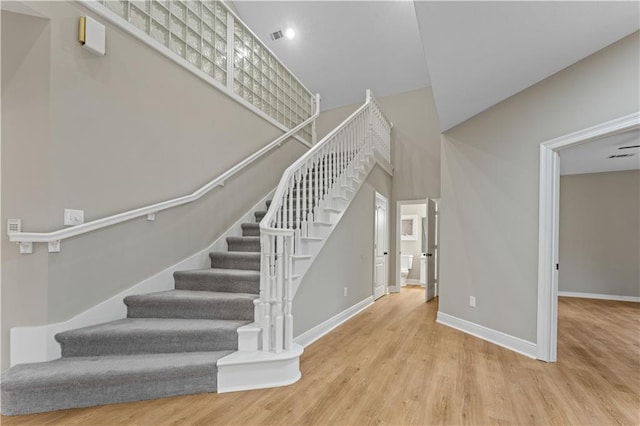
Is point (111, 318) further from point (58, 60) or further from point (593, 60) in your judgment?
point (593, 60)

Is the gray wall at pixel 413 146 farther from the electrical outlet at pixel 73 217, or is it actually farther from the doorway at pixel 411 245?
the electrical outlet at pixel 73 217

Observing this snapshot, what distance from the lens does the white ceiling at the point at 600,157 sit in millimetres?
3859

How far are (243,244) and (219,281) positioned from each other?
28.8 inches

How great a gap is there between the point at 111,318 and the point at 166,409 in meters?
0.97

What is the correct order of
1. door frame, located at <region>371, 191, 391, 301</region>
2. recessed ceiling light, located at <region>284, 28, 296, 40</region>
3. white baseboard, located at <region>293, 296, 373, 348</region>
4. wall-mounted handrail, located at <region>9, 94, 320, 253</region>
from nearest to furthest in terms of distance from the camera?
1. wall-mounted handrail, located at <region>9, 94, 320, 253</region>
2. white baseboard, located at <region>293, 296, 373, 348</region>
3. door frame, located at <region>371, 191, 391, 301</region>
4. recessed ceiling light, located at <region>284, 28, 296, 40</region>

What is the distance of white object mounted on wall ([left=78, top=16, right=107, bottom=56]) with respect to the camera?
7.48 ft

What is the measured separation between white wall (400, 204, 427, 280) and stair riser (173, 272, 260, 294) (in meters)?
5.43

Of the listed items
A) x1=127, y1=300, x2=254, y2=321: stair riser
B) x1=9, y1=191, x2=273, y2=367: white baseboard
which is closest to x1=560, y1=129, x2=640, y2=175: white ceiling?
x1=127, y1=300, x2=254, y2=321: stair riser

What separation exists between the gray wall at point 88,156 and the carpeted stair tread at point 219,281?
0.24 m

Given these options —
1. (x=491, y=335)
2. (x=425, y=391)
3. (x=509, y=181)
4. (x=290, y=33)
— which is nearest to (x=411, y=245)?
(x=491, y=335)

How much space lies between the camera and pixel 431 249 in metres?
5.50

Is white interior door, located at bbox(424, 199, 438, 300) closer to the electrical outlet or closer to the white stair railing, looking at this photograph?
the white stair railing

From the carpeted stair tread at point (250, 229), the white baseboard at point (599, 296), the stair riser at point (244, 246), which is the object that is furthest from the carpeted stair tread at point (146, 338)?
the white baseboard at point (599, 296)

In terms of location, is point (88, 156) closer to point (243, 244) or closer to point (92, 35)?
point (92, 35)
